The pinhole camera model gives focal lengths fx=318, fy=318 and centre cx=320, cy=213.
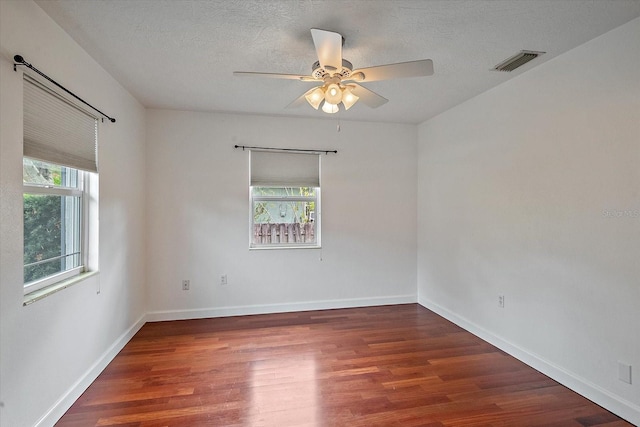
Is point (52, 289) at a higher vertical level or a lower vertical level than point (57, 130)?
lower

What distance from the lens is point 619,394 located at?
2041 mm

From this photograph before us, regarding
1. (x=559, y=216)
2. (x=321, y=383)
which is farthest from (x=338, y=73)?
(x=321, y=383)

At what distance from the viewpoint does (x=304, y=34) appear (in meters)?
2.08

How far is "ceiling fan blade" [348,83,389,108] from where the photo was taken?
224 centimetres

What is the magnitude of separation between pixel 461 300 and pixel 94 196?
12.0ft

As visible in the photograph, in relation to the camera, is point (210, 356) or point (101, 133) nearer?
point (101, 133)

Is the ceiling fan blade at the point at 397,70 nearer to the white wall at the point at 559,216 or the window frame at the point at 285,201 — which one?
the white wall at the point at 559,216

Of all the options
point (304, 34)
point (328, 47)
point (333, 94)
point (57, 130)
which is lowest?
point (57, 130)

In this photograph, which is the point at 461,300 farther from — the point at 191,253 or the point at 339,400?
the point at 191,253

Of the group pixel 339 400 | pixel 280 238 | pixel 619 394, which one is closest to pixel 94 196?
pixel 280 238

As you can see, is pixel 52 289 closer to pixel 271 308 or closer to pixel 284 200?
pixel 271 308

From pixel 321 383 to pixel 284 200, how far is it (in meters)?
2.27

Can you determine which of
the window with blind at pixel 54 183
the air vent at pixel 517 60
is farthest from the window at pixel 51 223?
the air vent at pixel 517 60

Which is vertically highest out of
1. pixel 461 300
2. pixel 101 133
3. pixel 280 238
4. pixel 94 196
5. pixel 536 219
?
pixel 101 133
